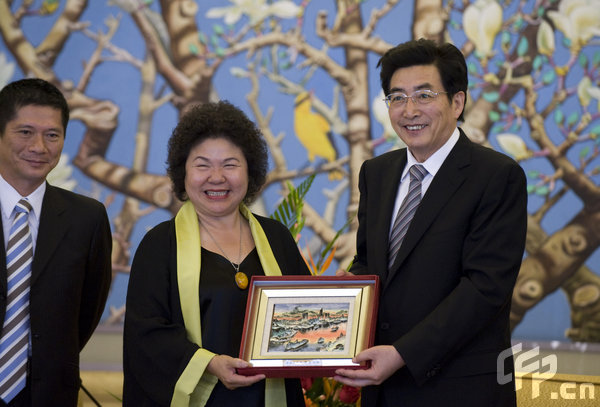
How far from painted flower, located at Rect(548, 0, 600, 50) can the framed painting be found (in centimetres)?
291

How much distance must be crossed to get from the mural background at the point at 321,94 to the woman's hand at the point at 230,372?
2.56 metres

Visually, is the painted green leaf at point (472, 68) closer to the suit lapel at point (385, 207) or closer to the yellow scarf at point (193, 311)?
the suit lapel at point (385, 207)

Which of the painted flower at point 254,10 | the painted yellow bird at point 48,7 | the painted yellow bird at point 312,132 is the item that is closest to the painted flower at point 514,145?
the painted yellow bird at point 312,132

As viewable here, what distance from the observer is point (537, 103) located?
4.73 meters

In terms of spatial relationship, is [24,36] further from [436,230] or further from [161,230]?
[436,230]

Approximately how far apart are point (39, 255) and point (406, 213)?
4.16 ft

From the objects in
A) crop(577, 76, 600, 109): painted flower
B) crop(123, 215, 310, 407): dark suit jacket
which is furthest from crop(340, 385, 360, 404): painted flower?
crop(577, 76, 600, 109): painted flower

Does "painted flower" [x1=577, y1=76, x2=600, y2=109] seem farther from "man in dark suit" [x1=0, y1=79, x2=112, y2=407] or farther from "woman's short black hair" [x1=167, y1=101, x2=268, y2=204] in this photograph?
"man in dark suit" [x1=0, y1=79, x2=112, y2=407]

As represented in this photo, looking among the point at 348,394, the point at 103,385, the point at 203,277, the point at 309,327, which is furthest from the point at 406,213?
the point at 103,385

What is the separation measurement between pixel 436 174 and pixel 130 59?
3182 mm

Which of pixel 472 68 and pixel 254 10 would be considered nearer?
pixel 472 68

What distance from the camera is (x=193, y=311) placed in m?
2.47

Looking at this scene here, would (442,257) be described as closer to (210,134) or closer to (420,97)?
(420,97)

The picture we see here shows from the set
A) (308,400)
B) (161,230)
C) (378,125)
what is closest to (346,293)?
(161,230)
